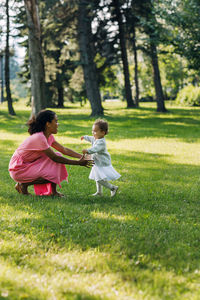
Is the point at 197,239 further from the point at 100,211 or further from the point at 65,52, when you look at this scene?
the point at 65,52

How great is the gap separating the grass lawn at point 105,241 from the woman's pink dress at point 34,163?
39 cm

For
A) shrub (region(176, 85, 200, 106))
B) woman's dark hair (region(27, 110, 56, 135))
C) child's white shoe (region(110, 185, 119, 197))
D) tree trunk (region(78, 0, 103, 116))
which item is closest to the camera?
woman's dark hair (region(27, 110, 56, 135))

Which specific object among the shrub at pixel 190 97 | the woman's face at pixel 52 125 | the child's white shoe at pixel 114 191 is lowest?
the child's white shoe at pixel 114 191

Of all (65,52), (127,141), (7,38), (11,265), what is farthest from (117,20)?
(11,265)

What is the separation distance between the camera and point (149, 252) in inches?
147

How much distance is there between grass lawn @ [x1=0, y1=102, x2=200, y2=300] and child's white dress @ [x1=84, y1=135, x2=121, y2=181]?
0.42 meters

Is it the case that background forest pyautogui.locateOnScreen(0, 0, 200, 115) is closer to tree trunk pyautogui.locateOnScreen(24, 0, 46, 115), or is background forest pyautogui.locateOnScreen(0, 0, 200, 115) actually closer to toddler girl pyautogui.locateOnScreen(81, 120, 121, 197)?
tree trunk pyautogui.locateOnScreen(24, 0, 46, 115)

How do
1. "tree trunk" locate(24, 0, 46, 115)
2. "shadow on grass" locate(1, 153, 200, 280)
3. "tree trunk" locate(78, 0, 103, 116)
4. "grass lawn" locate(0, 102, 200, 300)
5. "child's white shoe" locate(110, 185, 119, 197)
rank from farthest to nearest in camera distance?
"tree trunk" locate(78, 0, 103, 116)
"tree trunk" locate(24, 0, 46, 115)
"child's white shoe" locate(110, 185, 119, 197)
"shadow on grass" locate(1, 153, 200, 280)
"grass lawn" locate(0, 102, 200, 300)

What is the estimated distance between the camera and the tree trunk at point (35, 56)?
15.7 meters

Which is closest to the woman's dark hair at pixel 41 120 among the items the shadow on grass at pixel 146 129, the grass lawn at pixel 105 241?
the grass lawn at pixel 105 241

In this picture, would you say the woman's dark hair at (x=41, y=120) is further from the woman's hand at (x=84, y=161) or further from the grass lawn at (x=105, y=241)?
the grass lawn at (x=105, y=241)

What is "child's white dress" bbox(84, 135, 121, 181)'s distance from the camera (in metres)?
5.88

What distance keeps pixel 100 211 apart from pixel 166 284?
218 centimetres

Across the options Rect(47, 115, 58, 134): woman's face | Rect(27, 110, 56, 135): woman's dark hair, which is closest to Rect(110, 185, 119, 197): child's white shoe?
Rect(47, 115, 58, 134): woman's face
